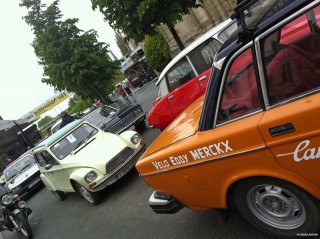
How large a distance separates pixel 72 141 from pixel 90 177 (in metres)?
1.73

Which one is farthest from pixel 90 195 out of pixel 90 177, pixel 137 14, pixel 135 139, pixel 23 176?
pixel 23 176

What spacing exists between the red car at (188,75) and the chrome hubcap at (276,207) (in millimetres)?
4388

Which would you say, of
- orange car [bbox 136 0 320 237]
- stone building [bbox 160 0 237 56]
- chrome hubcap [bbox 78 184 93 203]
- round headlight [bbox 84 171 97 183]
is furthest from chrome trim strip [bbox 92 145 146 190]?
stone building [bbox 160 0 237 56]

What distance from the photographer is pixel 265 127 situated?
280cm

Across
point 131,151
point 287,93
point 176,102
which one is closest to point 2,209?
point 131,151

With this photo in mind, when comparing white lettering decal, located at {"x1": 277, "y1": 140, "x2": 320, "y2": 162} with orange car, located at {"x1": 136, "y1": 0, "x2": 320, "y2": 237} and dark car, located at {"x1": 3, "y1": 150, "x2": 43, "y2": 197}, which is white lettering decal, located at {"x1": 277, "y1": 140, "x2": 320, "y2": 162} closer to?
orange car, located at {"x1": 136, "y1": 0, "x2": 320, "y2": 237}

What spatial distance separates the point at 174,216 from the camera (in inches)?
208

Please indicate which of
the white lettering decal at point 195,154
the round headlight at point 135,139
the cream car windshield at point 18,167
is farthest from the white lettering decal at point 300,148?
the cream car windshield at point 18,167

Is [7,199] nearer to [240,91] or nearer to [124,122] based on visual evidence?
[124,122]

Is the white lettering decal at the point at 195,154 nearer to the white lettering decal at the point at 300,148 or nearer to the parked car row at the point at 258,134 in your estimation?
the parked car row at the point at 258,134

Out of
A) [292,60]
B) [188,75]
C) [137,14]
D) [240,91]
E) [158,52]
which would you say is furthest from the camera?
[158,52]

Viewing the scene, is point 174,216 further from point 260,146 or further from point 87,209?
point 87,209

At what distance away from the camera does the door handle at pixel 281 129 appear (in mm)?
2676

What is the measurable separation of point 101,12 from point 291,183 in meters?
9.69
